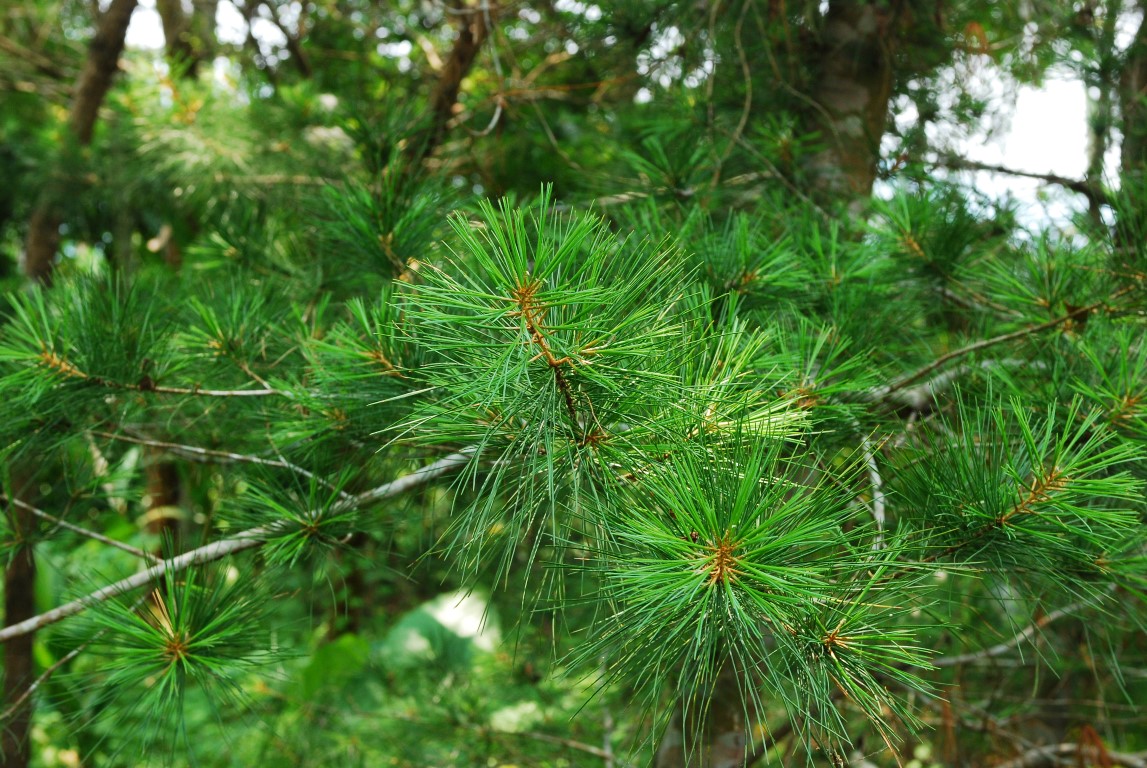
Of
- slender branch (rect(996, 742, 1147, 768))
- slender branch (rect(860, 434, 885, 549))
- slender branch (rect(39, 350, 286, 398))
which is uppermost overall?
slender branch (rect(860, 434, 885, 549))

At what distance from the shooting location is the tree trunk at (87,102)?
2059 millimetres

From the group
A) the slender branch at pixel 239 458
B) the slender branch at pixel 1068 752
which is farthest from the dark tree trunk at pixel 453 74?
the slender branch at pixel 1068 752

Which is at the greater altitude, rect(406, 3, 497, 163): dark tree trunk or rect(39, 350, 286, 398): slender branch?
rect(406, 3, 497, 163): dark tree trunk

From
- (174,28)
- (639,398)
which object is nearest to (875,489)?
(639,398)

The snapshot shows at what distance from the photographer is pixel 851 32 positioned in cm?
154

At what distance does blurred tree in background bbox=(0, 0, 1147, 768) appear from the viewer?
22.8 inches

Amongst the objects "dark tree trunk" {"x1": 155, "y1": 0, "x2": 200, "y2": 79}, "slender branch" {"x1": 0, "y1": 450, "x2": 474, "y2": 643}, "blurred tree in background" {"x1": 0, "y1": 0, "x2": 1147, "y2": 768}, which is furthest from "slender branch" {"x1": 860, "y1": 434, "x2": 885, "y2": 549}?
"dark tree trunk" {"x1": 155, "y1": 0, "x2": 200, "y2": 79}

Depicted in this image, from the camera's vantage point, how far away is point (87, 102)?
2.20 metres

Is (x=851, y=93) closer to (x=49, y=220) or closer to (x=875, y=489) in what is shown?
(x=875, y=489)

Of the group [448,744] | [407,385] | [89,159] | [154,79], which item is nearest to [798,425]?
[407,385]

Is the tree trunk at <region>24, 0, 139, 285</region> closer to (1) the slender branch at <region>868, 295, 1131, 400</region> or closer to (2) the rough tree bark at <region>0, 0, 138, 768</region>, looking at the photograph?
(2) the rough tree bark at <region>0, 0, 138, 768</region>

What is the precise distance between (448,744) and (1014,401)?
56.2 inches

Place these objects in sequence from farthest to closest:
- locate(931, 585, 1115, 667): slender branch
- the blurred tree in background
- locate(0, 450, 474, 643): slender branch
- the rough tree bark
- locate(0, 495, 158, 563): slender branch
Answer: the rough tree bark < locate(0, 495, 158, 563): slender branch < locate(0, 450, 474, 643): slender branch < locate(931, 585, 1115, 667): slender branch < the blurred tree in background

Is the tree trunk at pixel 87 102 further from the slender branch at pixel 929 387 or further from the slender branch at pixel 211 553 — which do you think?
the slender branch at pixel 929 387
